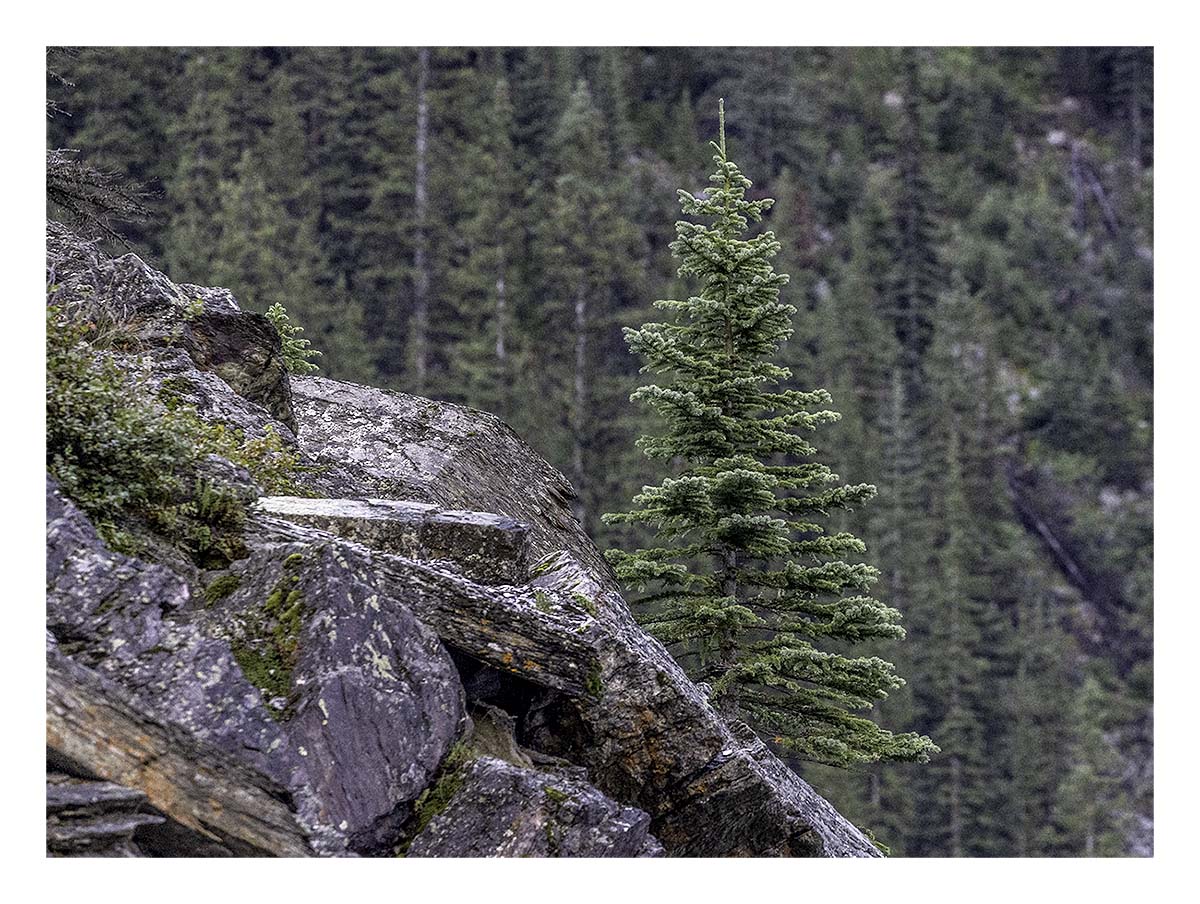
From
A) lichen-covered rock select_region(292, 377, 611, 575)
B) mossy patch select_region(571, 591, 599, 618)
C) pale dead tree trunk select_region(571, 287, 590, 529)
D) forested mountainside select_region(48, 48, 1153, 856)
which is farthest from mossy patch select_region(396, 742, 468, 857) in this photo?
pale dead tree trunk select_region(571, 287, 590, 529)

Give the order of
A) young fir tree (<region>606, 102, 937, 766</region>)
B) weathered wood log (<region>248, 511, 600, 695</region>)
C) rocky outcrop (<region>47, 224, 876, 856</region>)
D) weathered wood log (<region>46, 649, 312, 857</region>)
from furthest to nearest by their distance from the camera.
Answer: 1. young fir tree (<region>606, 102, 937, 766</region>)
2. weathered wood log (<region>248, 511, 600, 695</region>)
3. rocky outcrop (<region>47, 224, 876, 856</region>)
4. weathered wood log (<region>46, 649, 312, 857</region>)

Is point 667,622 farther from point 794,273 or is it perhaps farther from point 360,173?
point 794,273

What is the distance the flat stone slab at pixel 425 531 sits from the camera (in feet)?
32.8

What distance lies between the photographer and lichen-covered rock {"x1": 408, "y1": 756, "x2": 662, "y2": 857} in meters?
8.79

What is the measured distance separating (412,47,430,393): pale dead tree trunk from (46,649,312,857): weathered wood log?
172 feet

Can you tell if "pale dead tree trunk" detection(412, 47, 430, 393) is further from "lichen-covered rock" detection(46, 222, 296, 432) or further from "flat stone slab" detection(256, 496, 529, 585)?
"flat stone slab" detection(256, 496, 529, 585)

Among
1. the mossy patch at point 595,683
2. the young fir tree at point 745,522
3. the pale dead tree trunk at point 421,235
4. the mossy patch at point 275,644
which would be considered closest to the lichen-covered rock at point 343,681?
the mossy patch at point 275,644

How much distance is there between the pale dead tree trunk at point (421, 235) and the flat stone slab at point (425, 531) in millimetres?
50346

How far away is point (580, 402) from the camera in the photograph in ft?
194

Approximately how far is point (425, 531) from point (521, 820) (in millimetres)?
2270

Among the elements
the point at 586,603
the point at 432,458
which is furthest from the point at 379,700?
the point at 432,458

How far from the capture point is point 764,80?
9350 centimetres

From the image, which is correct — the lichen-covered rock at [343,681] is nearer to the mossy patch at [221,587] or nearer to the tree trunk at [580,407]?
the mossy patch at [221,587]

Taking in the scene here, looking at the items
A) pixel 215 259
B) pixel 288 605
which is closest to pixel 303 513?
pixel 288 605
